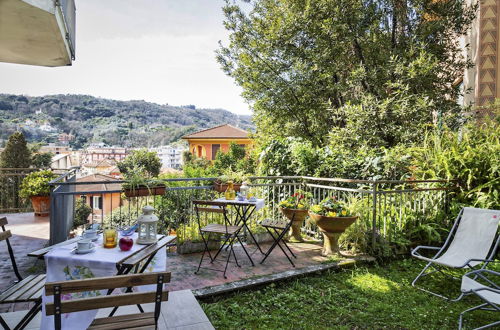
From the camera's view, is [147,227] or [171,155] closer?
[147,227]

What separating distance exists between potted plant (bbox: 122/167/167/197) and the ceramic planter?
1043 mm

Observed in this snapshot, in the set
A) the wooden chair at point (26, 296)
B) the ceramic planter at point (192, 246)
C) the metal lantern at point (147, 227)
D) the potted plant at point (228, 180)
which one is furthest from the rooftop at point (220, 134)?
the wooden chair at point (26, 296)

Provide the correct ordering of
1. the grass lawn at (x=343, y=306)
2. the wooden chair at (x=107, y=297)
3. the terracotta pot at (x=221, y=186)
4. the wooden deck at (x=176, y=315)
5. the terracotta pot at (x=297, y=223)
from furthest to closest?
the terracotta pot at (x=297, y=223) → the terracotta pot at (x=221, y=186) → the grass lawn at (x=343, y=306) → the wooden deck at (x=176, y=315) → the wooden chair at (x=107, y=297)

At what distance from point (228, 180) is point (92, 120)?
39.7 meters

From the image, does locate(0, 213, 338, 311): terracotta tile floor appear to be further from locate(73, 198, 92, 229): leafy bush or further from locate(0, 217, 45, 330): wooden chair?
locate(73, 198, 92, 229): leafy bush

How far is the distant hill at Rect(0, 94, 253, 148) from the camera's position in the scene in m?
30.8

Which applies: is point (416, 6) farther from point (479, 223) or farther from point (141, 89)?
point (141, 89)

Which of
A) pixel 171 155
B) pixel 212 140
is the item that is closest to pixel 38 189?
pixel 212 140

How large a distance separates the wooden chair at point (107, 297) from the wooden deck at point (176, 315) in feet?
3.00

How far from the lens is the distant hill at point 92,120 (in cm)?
3078

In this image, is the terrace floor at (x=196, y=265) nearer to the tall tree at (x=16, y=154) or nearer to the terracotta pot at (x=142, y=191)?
the terracotta pot at (x=142, y=191)

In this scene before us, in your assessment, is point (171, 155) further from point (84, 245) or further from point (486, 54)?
point (84, 245)

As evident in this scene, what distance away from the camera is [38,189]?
748 cm

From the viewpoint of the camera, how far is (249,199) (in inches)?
182
